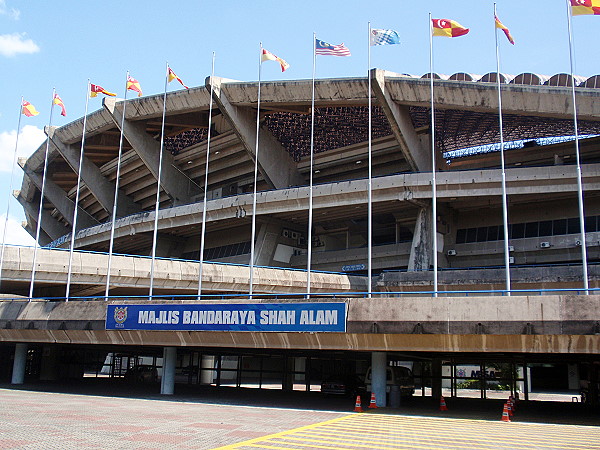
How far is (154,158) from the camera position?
54.0m

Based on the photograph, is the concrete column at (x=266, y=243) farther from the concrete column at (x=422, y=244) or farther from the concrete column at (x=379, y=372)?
the concrete column at (x=379, y=372)

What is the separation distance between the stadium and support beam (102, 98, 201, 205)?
0.20 m

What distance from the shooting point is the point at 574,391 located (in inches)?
1601

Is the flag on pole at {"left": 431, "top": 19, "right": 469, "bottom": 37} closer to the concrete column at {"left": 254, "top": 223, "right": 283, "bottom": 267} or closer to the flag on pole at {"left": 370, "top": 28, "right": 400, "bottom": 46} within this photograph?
the flag on pole at {"left": 370, "top": 28, "right": 400, "bottom": 46}

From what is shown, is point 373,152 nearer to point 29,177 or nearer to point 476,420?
point 476,420

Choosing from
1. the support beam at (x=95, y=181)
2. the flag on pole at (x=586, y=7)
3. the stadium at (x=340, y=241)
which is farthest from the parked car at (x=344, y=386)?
the support beam at (x=95, y=181)

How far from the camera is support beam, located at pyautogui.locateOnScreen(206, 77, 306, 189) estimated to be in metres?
45.5

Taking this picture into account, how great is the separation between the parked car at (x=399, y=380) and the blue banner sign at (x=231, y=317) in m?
4.91

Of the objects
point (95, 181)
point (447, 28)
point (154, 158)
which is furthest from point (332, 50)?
point (95, 181)

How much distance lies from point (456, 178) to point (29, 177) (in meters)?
52.3

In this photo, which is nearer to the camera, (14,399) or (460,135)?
(14,399)

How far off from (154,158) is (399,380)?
115 ft

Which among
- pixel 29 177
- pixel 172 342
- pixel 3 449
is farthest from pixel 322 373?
pixel 29 177

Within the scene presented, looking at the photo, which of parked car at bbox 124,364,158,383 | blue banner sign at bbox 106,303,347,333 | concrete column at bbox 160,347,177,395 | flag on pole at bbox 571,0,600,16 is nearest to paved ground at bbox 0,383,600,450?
concrete column at bbox 160,347,177,395
